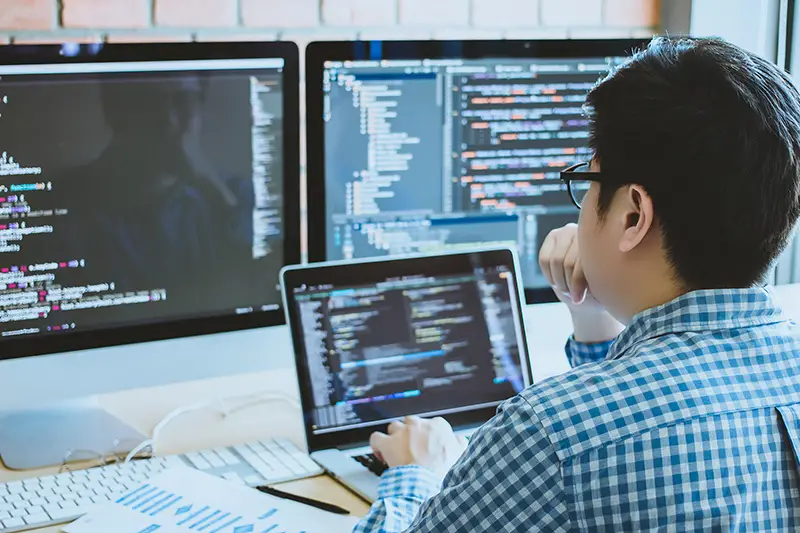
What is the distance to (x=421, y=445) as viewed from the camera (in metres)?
1.13

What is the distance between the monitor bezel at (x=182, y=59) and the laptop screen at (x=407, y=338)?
0.10 meters

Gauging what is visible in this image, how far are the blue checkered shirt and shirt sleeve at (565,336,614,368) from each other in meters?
0.39

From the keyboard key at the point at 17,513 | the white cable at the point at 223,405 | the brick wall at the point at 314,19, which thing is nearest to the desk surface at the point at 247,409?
the white cable at the point at 223,405

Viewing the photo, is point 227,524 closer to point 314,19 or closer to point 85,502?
point 85,502

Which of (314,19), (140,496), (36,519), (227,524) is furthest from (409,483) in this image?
(314,19)

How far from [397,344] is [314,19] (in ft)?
2.69

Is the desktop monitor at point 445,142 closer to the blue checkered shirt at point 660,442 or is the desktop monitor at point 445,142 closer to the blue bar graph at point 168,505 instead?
the blue bar graph at point 168,505

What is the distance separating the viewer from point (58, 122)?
3.81 feet

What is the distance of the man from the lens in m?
0.78

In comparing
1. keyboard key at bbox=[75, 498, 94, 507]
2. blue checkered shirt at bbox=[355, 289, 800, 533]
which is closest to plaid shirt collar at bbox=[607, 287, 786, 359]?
blue checkered shirt at bbox=[355, 289, 800, 533]

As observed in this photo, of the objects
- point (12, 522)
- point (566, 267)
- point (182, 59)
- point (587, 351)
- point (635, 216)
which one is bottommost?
point (12, 522)

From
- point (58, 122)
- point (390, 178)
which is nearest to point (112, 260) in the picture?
point (58, 122)

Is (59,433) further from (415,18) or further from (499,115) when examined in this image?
(415,18)

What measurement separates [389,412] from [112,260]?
1.26 ft
